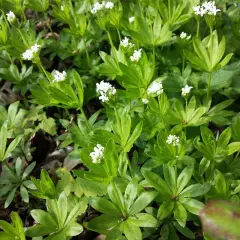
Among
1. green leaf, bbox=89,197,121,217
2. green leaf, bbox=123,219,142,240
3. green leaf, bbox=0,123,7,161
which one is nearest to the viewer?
green leaf, bbox=123,219,142,240

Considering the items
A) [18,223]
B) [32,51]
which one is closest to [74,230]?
[18,223]

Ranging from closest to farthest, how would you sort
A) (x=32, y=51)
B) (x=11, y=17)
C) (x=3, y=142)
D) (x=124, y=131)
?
(x=124, y=131), (x=3, y=142), (x=32, y=51), (x=11, y=17)

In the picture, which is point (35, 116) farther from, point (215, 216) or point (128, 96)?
point (215, 216)

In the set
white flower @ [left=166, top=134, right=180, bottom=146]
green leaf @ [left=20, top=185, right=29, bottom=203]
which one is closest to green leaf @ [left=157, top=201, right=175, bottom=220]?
white flower @ [left=166, top=134, right=180, bottom=146]

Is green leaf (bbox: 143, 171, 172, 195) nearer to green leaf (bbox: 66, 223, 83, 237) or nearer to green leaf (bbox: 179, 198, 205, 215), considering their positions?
green leaf (bbox: 179, 198, 205, 215)

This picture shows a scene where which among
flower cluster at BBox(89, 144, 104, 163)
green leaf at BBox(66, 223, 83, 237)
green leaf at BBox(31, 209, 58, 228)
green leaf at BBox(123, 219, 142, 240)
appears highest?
flower cluster at BBox(89, 144, 104, 163)

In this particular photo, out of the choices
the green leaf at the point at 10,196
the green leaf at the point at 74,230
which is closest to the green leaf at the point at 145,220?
the green leaf at the point at 74,230

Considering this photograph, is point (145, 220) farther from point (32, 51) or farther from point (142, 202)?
point (32, 51)
